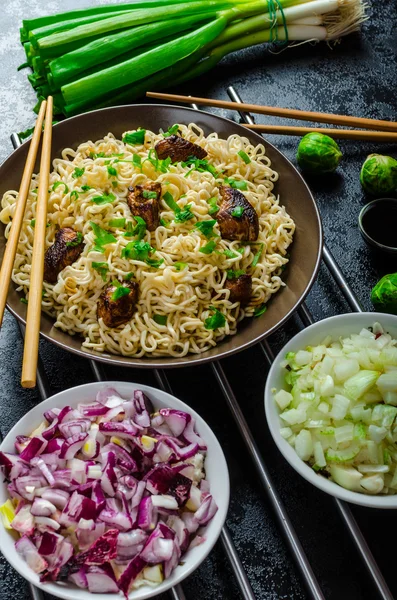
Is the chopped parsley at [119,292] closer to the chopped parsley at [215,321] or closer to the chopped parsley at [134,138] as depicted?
the chopped parsley at [215,321]

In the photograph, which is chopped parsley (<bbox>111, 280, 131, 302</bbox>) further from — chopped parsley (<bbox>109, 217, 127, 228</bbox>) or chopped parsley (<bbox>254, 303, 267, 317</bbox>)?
chopped parsley (<bbox>254, 303, 267, 317</bbox>)

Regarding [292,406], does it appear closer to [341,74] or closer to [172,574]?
[172,574]

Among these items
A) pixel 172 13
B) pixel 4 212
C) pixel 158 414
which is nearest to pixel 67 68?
pixel 172 13

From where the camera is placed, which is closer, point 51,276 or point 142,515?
point 142,515

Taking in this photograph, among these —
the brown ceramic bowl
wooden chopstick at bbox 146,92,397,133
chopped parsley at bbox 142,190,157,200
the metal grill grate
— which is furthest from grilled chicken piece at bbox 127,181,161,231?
wooden chopstick at bbox 146,92,397,133

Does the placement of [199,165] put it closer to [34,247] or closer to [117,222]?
[117,222]

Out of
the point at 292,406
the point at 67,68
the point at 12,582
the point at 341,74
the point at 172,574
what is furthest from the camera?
the point at 341,74

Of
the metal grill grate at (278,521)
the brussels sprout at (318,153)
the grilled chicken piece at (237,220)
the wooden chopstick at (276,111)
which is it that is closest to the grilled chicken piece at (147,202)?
the grilled chicken piece at (237,220)
